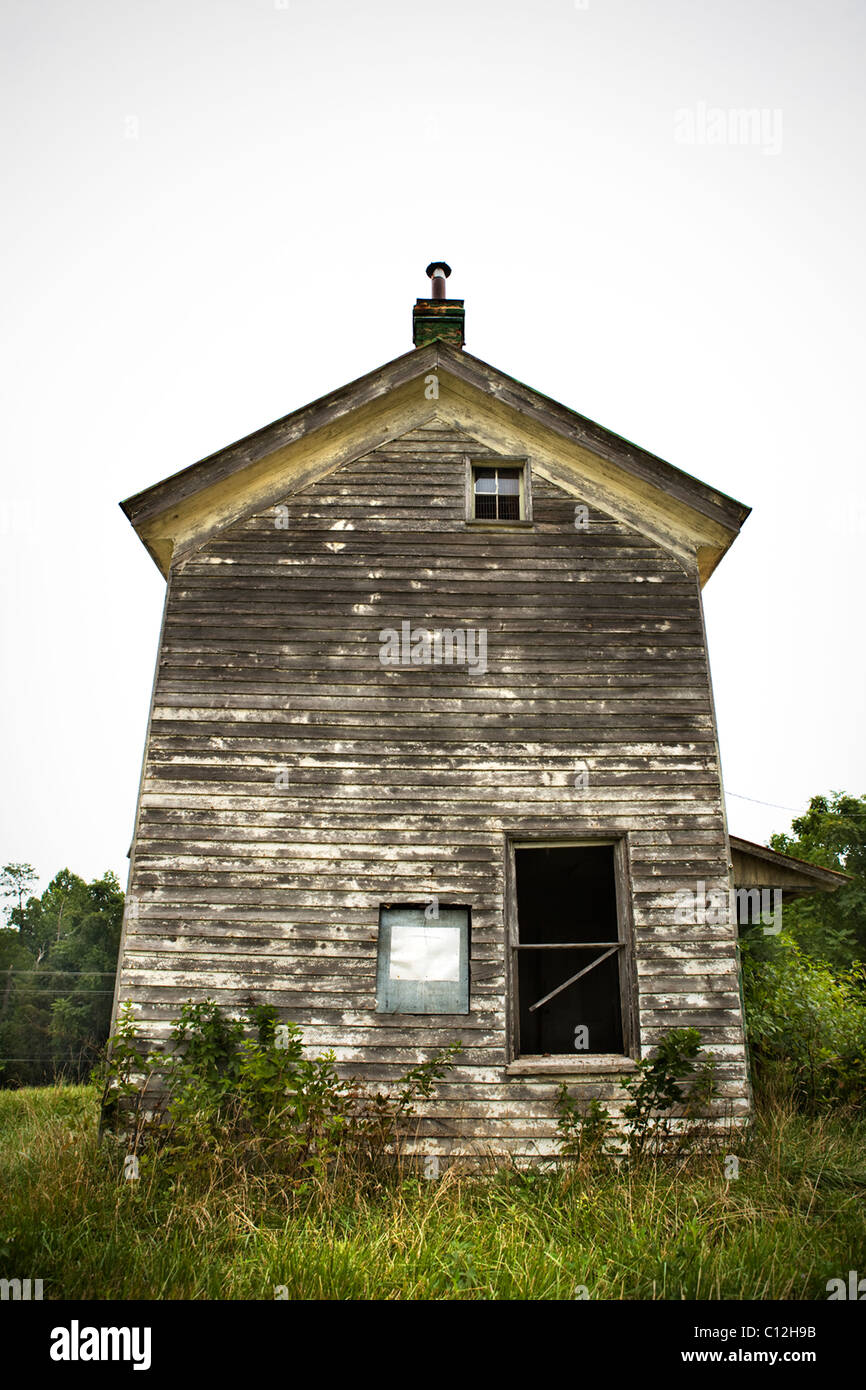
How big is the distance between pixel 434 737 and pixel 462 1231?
12.4 ft

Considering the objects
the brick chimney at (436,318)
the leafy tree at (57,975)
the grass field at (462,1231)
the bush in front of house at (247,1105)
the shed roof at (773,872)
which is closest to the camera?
the grass field at (462,1231)

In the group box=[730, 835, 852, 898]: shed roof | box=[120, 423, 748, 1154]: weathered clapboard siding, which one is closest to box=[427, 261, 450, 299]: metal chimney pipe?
box=[120, 423, 748, 1154]: weathered clapboard siding

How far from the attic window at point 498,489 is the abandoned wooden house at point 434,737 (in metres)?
0.03

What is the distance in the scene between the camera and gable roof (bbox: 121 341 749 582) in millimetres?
8289

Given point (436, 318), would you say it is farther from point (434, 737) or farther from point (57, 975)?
point (57, 975)

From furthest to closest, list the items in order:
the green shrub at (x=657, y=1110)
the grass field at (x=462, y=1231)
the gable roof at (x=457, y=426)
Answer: the gable roof at (x=457, y=426) → the green shrub at (x=657, y=1110) → the grass field at (x=462, y=1231)

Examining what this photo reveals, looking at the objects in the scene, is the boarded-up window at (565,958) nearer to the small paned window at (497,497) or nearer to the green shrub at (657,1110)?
the green shrub at (657,1110)

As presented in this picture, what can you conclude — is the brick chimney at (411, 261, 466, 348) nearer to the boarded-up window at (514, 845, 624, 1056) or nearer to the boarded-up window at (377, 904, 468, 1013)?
the boarded-up window at (377, 904, 468, 1013)

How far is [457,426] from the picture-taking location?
8.79m

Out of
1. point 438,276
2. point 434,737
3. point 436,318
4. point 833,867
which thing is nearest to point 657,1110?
point 434,737

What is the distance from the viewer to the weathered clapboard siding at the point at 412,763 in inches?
271

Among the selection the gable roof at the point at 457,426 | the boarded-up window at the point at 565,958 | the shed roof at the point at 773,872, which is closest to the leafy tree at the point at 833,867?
the boarded-up window at the point at 565,958

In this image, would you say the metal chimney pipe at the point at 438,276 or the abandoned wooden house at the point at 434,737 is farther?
the metal chimney pipe at the point at 438,276
